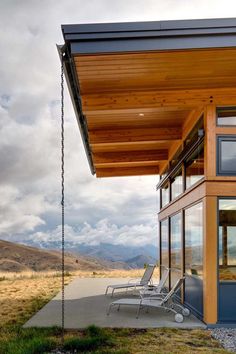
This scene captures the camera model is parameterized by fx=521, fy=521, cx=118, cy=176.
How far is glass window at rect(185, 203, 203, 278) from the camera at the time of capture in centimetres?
1031

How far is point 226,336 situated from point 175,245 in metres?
5.33

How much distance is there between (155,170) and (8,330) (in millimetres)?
10436

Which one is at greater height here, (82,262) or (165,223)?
(165,223)

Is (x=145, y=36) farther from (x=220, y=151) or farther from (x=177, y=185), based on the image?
(x=177, y=185)

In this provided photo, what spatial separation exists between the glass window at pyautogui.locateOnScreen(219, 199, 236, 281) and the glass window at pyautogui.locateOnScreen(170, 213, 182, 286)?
328 centimetres

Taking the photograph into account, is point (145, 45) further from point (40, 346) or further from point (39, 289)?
point (39, 289)

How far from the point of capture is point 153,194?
1897 centimetres

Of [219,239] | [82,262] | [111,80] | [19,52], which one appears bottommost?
[82,262]

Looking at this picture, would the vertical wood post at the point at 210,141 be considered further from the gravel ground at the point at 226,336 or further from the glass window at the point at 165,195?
the glass window at the point at 165,195

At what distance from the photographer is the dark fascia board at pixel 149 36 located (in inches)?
308

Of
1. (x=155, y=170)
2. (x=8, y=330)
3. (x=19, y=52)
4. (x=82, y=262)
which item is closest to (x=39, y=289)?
(x=155, y=170)

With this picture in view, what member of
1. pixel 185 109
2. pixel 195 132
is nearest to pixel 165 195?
pixel 195 132

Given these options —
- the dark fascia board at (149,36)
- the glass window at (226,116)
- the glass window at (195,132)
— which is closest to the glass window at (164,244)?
the glass window at (195,132)

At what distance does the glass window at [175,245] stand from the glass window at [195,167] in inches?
62.4
